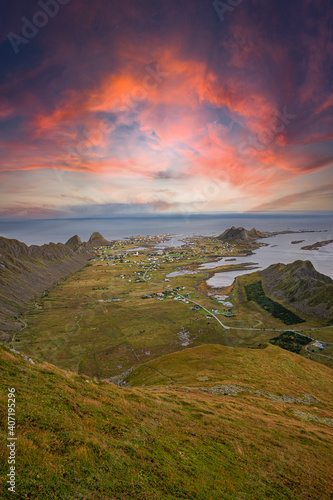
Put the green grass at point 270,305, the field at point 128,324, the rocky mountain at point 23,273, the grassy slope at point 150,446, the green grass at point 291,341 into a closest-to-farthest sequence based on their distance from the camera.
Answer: the grassy slope at point 150,446 < the field at point 128,324 < the green grass at point 291,341 < the green grass at point 270,305 < the rocky mountain at point 23,273

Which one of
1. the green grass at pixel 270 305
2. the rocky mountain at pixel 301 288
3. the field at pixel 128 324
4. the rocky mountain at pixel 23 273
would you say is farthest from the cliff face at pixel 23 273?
the rocky mountain at pixel 301 288

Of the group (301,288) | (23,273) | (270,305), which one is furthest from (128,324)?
(301,288)

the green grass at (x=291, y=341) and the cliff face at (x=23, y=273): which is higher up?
the cliff face at (x=23, y=273)

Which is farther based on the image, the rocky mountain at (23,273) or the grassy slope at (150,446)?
the rocky mountain at (23,273)

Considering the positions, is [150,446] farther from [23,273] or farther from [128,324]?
[23,273]

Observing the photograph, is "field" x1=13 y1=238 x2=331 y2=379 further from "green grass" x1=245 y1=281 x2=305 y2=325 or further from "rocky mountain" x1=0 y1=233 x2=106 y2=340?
"rocky mountain" x1=0 y1=233 x2=106 y2=340

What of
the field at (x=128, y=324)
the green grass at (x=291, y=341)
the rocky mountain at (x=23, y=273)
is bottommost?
the green grass at (x=291, y=341)

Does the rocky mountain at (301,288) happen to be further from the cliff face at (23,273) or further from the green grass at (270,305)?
the cliff face at (23,273)

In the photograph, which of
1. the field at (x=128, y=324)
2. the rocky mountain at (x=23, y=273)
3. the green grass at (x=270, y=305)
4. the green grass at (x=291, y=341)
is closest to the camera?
the field at (x=128, y=324)

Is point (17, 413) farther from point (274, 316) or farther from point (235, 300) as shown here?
point (235, 300)
